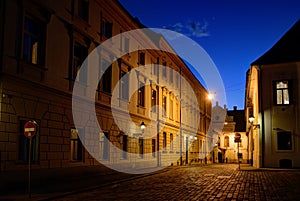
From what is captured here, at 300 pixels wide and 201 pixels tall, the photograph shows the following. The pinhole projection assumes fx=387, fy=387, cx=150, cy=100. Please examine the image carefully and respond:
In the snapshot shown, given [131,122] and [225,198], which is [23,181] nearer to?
[225,198]

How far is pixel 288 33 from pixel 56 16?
2051 centimetres

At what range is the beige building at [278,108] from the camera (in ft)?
91.3

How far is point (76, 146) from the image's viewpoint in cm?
2017

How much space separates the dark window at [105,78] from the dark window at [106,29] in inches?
70.3

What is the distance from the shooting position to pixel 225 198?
39.2 feet

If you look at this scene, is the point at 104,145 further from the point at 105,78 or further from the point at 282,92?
the point at 282,92

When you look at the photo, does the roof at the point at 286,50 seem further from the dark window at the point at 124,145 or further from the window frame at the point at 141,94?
the dark window at the point at 124,145

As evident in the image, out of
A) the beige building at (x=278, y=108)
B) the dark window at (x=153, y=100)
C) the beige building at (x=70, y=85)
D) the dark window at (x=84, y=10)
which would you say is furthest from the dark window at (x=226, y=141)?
the dark window at (x=84, y=10)

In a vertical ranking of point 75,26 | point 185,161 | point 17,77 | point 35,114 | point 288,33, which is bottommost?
point 185,161

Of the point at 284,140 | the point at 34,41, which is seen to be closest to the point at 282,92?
the point at 284,140

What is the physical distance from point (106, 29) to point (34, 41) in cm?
831

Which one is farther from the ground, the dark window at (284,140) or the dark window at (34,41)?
the dark window at (34,41)

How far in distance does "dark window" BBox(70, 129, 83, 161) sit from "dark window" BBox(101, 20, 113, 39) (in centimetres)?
676

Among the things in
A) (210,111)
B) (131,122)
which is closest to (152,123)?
(131,122)
